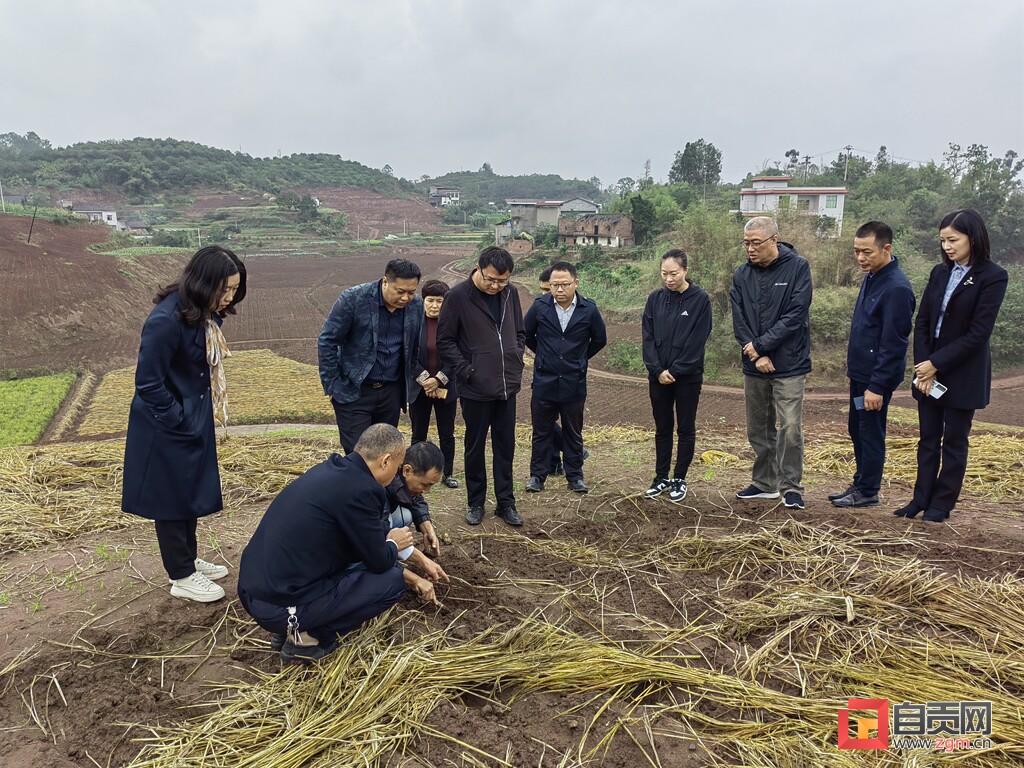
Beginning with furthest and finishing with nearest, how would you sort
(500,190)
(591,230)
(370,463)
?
(500,190) < (591,230) < (370,463)

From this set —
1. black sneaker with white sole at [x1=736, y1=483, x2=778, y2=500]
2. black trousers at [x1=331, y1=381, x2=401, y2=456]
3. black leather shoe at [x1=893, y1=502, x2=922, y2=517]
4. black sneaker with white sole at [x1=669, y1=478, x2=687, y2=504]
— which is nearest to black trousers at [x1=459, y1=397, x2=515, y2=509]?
black trousers at [x1=331, y1=381, x2=401, y2=456]

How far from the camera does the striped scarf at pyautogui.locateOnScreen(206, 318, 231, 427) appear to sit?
3.50m

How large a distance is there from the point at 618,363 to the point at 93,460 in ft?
41.0

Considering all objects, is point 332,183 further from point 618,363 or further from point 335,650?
point 335,650

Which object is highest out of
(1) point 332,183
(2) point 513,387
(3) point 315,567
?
(1) point 332,183

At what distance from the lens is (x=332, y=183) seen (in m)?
96.4

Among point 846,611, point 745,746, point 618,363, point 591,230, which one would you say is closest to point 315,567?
point 745,746

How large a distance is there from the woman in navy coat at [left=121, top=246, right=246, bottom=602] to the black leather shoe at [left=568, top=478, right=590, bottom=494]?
9.27 ft

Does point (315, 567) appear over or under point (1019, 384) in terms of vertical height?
over

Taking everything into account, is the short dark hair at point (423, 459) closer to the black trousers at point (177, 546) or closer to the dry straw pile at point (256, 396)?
the black trousers at point (177, 546)

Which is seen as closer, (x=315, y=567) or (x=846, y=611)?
(x=315, y=567)

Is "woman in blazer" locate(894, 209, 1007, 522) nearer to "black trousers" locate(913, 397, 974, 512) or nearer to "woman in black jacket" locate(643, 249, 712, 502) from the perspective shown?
"black trousers" locate(913, 397, 974, 512)

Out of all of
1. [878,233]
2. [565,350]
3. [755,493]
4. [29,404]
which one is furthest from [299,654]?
[29,404]

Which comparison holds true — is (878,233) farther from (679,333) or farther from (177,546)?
(177,546)
